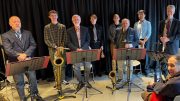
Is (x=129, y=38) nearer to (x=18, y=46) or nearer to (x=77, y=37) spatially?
(x=77, y=37)

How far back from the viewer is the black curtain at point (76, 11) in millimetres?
5875

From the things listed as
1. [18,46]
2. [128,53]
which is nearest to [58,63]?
[18,46]

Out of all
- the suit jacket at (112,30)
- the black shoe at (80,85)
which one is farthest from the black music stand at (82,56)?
the suit jacket at (112,30)

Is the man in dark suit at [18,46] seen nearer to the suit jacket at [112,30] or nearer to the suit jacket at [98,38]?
the suit jacket at [98,38]

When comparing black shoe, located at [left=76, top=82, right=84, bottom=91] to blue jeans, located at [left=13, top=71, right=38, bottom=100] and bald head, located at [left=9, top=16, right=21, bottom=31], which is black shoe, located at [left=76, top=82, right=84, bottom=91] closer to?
blue jeans, located at [left=13, top=71, right=38, bottom=100]

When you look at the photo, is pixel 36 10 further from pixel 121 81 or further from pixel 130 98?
pixel 130 98

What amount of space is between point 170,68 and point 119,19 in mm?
3109

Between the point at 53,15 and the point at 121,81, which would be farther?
the point at 121,81

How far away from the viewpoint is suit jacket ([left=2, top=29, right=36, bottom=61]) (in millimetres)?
4624

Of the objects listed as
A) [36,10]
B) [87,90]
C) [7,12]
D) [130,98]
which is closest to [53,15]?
[36,10]

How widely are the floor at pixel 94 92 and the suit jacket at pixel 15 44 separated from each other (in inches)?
34.7

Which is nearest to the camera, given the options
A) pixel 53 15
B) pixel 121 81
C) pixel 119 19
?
pixel 53 15

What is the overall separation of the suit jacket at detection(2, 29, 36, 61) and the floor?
2.89ft

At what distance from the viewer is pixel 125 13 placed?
20.7ft
